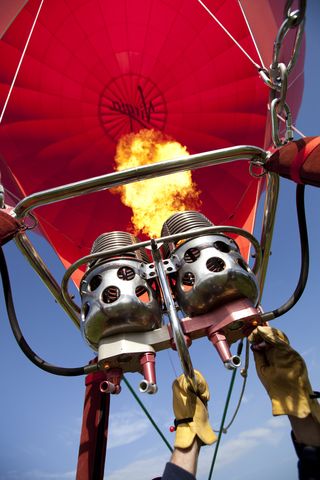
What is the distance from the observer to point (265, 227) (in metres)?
2.55

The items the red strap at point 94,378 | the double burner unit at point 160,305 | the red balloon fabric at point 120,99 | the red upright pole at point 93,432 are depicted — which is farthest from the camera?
the red balloon fabric at point 120,99

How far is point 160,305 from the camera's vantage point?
7.31 feet

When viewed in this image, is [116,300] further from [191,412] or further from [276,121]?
[276,121]

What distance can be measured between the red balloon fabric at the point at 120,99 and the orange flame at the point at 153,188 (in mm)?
161

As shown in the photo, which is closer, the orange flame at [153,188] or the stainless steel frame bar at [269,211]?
the stainless steel frame bar at [269,211]

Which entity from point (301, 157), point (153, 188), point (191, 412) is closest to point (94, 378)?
point (191, 412)

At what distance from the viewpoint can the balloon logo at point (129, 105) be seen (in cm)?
619

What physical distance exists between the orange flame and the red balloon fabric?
16cm

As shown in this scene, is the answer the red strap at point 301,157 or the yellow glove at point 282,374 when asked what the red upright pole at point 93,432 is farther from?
the red strap at point 301,157

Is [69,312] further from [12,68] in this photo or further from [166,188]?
[12,68]

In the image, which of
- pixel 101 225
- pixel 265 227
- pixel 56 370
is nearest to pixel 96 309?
pixel 56 370

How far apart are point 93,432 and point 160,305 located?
4.99 feet

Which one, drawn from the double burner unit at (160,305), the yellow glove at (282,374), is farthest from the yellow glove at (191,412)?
the yellow glove at (282,374)

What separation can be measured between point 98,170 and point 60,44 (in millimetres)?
2001
